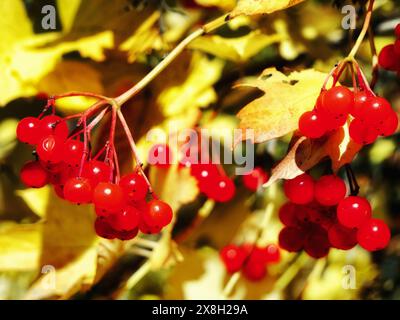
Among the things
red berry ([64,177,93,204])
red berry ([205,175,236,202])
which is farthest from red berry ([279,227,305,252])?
red berry ([64,177,93,204])

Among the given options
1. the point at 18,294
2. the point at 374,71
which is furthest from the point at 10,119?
the point at 374,71

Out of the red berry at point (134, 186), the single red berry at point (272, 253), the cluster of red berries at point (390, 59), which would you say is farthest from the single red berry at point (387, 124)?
the single red berry at point (272, 253)

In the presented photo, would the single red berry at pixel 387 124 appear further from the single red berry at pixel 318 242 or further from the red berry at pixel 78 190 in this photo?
the red berry at pixel 78 190

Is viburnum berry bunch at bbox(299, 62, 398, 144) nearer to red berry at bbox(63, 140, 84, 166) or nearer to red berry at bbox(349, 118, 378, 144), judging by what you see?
red berry at bbox(349, 118, 378, 144)

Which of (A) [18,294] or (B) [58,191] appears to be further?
(A) [18,294]

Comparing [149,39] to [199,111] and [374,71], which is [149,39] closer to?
[199,111]

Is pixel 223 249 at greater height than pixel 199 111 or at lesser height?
lesser
